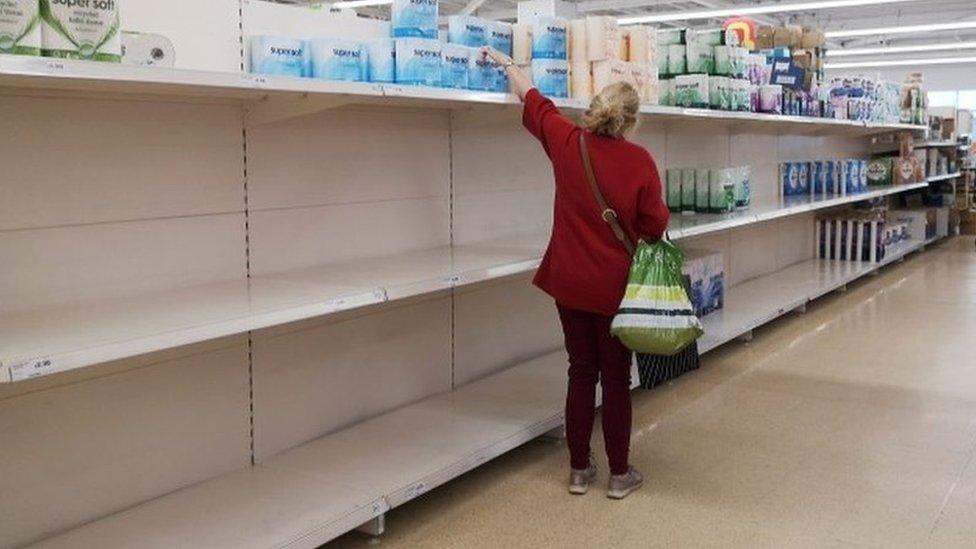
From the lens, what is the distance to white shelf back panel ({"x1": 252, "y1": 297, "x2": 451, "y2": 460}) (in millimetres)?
2980

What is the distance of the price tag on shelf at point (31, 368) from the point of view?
1753mm

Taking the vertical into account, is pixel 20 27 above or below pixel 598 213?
above

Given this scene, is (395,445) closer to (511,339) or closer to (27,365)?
(511,339)

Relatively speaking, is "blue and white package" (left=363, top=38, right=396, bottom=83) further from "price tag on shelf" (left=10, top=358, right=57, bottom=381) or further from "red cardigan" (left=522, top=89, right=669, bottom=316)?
"price tag on shelf" (left=10, top=358, right=57, bottom=381)

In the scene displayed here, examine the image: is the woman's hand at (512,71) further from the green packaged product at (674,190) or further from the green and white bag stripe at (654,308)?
the green packaged product at (674,190)

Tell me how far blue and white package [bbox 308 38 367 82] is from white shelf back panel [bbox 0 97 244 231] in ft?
1.18

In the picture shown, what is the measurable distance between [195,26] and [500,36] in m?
1.17

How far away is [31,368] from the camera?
1.77 meters

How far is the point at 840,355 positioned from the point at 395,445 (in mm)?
3180

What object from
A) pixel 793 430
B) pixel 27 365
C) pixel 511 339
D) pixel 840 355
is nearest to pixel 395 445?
pixel 511 339

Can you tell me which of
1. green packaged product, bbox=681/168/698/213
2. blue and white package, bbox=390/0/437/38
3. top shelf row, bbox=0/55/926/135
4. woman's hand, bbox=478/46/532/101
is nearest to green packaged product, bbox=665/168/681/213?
green packaged product, bbox=681/168/698/213

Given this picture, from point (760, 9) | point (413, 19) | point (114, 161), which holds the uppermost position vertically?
point (760, 9)

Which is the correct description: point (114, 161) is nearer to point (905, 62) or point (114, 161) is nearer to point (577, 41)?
point (577, 41)

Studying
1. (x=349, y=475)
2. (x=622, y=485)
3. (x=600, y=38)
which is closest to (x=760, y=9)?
(x=600, y=38)
